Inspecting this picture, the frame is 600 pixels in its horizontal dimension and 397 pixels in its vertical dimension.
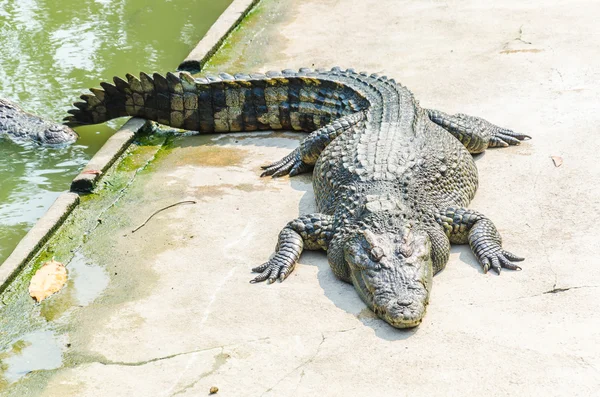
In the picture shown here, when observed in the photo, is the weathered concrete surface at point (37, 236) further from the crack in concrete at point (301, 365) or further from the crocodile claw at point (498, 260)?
the crocodile claw at point (498, 260)

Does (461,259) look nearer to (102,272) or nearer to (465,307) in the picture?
(465,307)

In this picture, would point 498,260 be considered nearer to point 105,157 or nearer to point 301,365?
point 301,365

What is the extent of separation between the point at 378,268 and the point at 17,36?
731 centimetres

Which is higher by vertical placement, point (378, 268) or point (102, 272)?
point (378, 268)

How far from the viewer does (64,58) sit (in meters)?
9.62

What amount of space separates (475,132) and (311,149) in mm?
1364

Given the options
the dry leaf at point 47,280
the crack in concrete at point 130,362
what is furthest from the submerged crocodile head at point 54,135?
the crack in concrete at point 130,362

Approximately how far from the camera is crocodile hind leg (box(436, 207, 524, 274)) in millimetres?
5148

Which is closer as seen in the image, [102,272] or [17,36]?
[102,272]

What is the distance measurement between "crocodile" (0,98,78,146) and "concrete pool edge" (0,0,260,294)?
2.11 feet

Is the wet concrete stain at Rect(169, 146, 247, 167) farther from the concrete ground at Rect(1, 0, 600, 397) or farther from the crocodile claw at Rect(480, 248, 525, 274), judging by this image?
the crocodile claw at Rect(480, 248, 525, 274)

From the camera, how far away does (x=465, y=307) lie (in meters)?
4.81

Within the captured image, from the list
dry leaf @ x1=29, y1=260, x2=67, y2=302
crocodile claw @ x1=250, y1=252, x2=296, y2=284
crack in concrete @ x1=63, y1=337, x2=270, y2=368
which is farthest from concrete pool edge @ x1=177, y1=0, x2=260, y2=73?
crack in concrete @ x1=63, y1=337, x2=270, y2=368

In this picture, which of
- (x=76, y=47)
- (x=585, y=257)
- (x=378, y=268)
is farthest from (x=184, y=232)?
(x=76, y=47)
